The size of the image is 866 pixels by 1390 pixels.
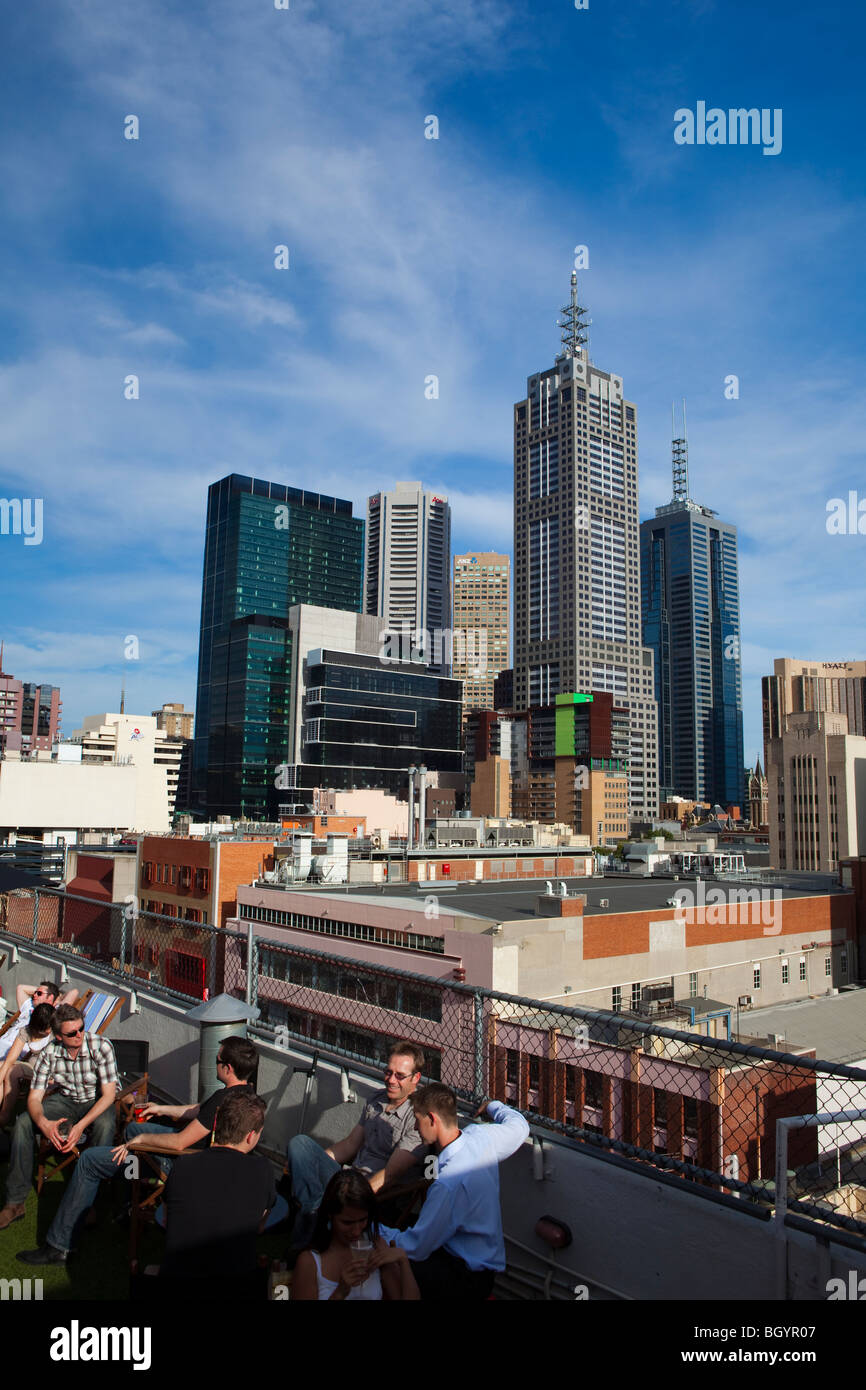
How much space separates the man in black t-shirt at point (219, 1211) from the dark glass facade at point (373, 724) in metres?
141

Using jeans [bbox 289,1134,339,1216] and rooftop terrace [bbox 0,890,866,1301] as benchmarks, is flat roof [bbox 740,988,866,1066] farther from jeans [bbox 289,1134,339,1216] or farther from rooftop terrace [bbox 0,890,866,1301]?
jeans [bbox 289,1134,339,1216]

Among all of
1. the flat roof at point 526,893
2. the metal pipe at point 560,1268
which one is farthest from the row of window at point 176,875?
the metal pipe at point 560,1268

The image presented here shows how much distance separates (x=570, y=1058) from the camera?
58.2 feet

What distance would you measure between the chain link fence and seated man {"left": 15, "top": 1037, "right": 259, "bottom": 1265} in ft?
3.61

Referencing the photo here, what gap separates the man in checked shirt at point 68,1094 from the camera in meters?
5.24

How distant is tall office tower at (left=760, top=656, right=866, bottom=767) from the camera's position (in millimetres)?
180375

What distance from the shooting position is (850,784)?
9869 cm

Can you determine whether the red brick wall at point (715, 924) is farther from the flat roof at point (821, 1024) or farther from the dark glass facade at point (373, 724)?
the dark glass facade at point (373, 724)

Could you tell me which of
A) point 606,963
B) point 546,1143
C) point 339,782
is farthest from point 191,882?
point 339,782

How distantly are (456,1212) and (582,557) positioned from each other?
18985 centimetres

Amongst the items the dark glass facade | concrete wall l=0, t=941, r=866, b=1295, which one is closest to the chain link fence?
concrete wall l=0, t=941, r=866, b=1295

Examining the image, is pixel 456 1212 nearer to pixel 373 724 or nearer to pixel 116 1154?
pixel 116 1154
